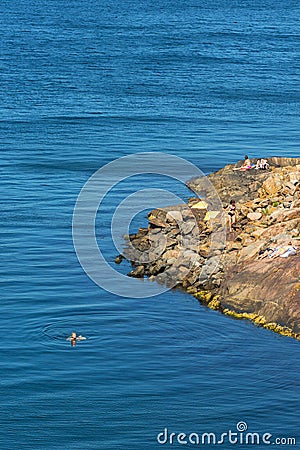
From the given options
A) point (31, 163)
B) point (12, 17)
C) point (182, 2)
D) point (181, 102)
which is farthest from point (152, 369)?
point (182, 2)

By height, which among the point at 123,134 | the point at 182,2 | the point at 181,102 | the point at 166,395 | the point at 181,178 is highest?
the point at 182,2

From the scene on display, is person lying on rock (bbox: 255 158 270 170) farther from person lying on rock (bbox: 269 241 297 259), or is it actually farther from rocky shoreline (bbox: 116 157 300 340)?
person lying on rock (bbox: 269 241 297 259)

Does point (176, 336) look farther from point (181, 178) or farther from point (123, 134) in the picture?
point (123, 134)

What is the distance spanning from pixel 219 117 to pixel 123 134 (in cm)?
808

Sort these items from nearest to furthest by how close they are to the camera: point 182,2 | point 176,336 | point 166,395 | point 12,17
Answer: point 166,395 → point 176,336 → point 12,17 → point 182,2

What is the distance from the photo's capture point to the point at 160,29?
356 ft

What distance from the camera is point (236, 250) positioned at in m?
37.3
